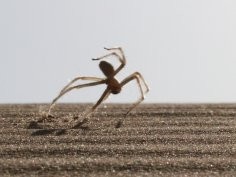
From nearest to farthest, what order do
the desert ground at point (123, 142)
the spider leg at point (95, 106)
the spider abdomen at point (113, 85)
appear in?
the desert ground at point (123, 142) < the spider leg at point (95, 106) < the spider abdomen at point (113, 85)

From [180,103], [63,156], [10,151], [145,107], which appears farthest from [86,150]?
[180,103]

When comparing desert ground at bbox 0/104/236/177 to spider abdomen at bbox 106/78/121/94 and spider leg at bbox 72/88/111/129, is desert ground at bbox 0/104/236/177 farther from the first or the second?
spider abdomen at bbox 106/78/121/94

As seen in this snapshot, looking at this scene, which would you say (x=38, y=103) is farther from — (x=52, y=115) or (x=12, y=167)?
(x=12, y=167)

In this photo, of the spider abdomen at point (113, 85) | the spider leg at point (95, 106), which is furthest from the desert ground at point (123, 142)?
the spider abdomen at point (113, 85)

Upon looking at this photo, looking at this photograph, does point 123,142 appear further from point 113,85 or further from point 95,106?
point 113,85

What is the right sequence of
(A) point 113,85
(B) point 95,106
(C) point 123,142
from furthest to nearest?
(A) point 113,85 → (B) point 95,106 → (C) point 123,142

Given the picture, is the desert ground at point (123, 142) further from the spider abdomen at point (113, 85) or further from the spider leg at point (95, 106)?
the spider abdomen at point (113, 85)

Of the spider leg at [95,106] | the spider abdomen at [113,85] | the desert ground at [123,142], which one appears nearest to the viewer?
the desert ground at [123,142]

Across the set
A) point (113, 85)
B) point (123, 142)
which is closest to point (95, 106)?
point (113, 85)
